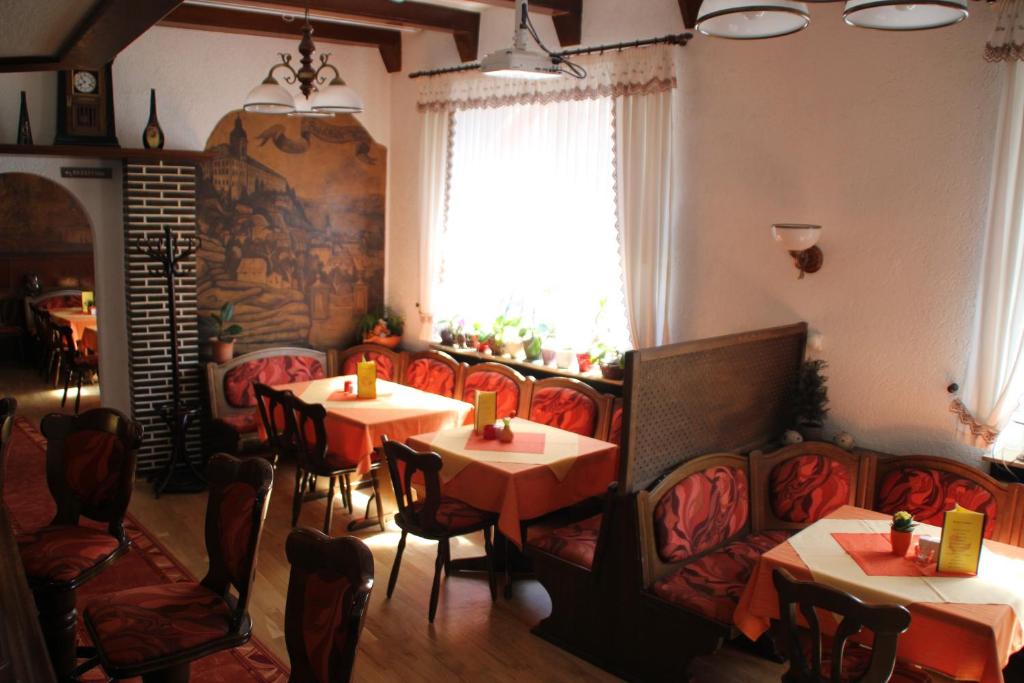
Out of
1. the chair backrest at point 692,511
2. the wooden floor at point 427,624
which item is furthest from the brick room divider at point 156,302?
the chair backrest at point 692,511

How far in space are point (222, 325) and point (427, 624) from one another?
346 cm

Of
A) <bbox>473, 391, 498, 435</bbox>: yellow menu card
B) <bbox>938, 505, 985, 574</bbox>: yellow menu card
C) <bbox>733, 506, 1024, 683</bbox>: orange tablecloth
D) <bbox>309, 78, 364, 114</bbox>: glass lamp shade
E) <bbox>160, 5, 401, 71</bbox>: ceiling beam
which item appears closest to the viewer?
<bbox>733, 506, 1024, 683</bbox>: orange tablecloth

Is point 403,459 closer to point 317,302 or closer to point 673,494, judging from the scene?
point 673,494

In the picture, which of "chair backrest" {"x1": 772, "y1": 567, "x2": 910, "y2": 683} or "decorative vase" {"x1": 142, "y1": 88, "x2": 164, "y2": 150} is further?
"decorative vase" {"x1": 142, "y1": 88, "x2": 164, "y2": 150}

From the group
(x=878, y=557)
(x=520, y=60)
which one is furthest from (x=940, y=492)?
(x=520, y=60)

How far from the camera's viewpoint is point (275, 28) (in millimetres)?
6457

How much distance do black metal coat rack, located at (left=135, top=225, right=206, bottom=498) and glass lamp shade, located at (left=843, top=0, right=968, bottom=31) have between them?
Answer: 4.86m

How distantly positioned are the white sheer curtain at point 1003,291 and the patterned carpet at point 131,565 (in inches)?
139

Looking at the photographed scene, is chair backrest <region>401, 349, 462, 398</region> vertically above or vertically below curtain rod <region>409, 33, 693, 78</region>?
below

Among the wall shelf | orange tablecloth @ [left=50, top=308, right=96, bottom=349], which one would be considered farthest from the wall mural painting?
orange tablecloth @ [left=50, top=308, right=96, bottom=349]

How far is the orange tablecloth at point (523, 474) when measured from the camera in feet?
13.7

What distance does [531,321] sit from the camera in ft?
20.9

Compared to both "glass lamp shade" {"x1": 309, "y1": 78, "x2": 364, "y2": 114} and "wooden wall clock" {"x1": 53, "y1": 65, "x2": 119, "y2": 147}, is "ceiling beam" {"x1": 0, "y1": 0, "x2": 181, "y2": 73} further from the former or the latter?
"wooden wall clock" {"x1": 53, "y1": 65, "x2": 119, "y2": 147}

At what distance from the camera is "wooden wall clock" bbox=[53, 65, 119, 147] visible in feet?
19.2
